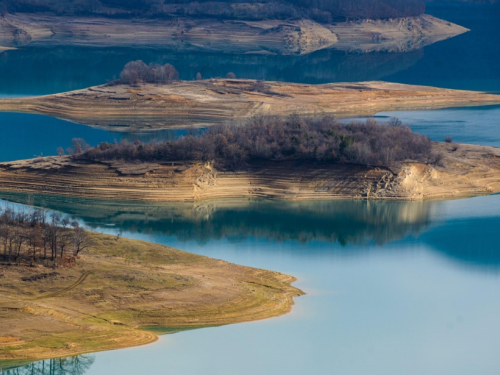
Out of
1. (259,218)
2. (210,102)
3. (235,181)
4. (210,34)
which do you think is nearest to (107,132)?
(210,102)

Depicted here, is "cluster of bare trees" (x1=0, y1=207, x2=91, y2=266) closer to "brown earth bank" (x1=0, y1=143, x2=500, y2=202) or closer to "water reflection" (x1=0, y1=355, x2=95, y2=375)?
"water reflection" (x1=0, y1=355, x2=95, y2=375)

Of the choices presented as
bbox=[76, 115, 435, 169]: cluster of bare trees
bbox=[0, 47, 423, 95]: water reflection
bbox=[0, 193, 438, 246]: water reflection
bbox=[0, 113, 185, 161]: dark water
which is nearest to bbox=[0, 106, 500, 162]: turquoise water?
bbox=[0, 113, 185, 161]: dark water

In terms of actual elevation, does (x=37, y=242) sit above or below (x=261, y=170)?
above

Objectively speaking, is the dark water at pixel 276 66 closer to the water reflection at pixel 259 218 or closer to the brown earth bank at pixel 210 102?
the brown earth bank at pixel 210 102

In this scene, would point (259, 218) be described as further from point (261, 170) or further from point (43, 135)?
point (43, 135)

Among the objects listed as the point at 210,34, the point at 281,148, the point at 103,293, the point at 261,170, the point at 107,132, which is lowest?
the point at 107,132

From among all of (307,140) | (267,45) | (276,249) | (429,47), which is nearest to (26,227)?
(276,249)
